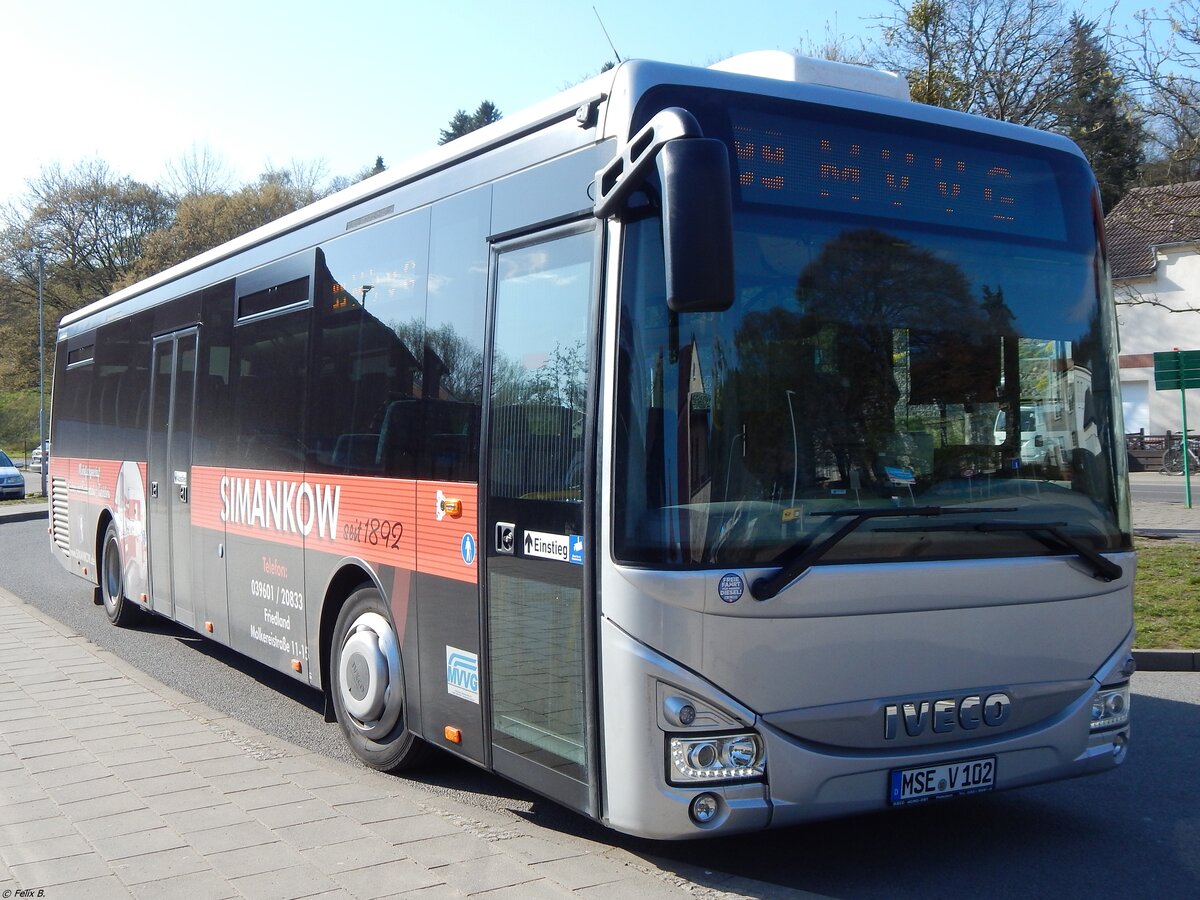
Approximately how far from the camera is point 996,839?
555 centimetres

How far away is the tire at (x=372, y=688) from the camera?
20.9 feet

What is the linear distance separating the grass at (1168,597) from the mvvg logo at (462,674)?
5.10 meters

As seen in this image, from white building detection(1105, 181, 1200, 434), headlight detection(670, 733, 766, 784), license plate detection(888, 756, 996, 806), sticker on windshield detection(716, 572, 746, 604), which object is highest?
white building detection(1105, 181, 1200, 434)

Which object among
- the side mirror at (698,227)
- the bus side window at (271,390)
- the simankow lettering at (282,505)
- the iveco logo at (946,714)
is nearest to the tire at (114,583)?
the simankow lettering at (282,505)

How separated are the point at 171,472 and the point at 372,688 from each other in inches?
171

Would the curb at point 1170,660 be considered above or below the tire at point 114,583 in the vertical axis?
below

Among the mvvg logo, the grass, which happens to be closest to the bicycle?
the grass

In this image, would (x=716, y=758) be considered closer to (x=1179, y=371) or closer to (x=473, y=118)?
(x=1179, y=371)

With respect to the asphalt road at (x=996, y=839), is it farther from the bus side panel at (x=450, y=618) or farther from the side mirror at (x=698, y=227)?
the side mirror at (x=698, y=227)

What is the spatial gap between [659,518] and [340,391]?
3.20 m

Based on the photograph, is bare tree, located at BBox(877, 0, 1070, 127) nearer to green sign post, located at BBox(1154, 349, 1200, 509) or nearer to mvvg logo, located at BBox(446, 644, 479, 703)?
green sign post, located at BBox(1154, 349, 1200, 509)

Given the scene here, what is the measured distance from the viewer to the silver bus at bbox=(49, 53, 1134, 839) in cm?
442

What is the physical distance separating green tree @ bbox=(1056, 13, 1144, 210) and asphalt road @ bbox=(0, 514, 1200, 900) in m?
6.35

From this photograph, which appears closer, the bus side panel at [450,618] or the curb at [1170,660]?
the bus side panel at [450,618]
